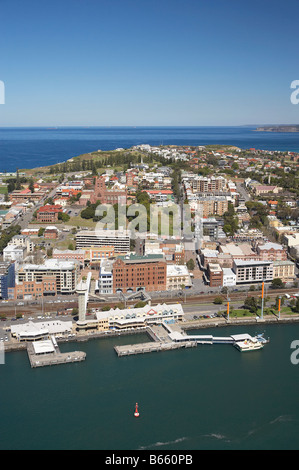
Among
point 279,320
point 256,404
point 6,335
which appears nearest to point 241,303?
point 279,320

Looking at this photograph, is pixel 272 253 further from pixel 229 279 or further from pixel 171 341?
pixel 171 341

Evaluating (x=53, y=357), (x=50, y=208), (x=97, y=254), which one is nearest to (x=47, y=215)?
(x=50, y=208)

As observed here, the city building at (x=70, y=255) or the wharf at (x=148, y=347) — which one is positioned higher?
the city building at (x=70, y=255)

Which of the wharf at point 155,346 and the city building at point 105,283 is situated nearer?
the wharf at point 155,346

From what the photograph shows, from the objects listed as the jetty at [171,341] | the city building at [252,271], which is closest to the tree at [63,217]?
the city building at [252,271]

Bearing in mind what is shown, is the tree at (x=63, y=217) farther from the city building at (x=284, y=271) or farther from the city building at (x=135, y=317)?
the city building at (x=284, y=271)
